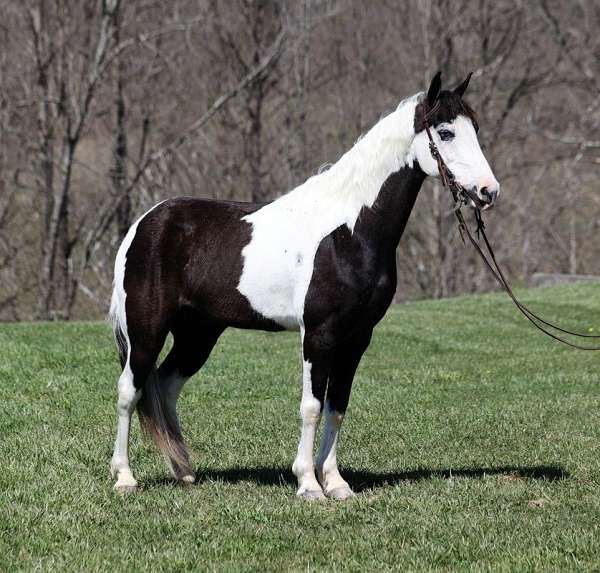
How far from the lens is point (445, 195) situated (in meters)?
26.3

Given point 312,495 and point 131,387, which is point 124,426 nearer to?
point 131,387

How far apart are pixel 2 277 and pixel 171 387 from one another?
17674 millimetres

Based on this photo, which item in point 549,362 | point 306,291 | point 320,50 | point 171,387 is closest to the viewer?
point 306,291

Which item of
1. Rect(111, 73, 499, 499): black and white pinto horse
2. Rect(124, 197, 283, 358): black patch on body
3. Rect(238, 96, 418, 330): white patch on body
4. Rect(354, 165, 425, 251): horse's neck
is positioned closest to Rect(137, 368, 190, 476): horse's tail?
Rect(111, 73, 499, 499): black and white pinto horse

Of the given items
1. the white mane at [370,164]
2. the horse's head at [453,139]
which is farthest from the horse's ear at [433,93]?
the white mane at [370,164]

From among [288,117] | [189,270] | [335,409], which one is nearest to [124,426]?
[189,270]

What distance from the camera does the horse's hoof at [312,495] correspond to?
245 inches

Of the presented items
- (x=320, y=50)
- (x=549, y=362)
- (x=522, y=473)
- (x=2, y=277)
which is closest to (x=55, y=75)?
(x=2, y=277)

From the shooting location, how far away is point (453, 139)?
5996 mm

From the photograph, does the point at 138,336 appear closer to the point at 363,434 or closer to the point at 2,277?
the point at 363,434

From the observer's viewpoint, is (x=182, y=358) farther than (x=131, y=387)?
Yes

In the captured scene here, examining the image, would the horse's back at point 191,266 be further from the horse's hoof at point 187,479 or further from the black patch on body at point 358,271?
the horse's hoof at point 187,479

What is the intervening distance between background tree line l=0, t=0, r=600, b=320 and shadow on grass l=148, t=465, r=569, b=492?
51.2ft

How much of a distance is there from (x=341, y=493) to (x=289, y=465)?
1129mm
